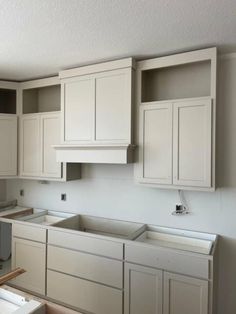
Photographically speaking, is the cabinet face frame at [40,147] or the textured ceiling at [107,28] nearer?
the textured ceiling at [107,28]

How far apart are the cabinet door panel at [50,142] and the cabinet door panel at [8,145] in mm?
425

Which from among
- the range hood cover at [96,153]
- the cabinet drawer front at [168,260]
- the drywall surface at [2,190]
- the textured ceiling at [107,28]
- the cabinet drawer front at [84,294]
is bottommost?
the cabinet drawer front at [84,294]

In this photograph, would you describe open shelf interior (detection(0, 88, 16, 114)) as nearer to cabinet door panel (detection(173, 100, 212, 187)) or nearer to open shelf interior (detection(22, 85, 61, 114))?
open shelf interior (detection(22, 85, 61, 114))

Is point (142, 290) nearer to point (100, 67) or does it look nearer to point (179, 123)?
point (179, 123)

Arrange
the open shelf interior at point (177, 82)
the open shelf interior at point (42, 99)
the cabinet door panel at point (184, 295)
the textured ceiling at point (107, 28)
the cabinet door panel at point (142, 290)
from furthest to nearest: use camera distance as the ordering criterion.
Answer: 1. the open shelf interior at point (42, 99)
2. the open shelf interior at point (177, 82)
3. the cabinet door panel at point (142, 290)
4. the cabinet door panel at point (184, 295)
5. the textured ceiling at point (107, 28)

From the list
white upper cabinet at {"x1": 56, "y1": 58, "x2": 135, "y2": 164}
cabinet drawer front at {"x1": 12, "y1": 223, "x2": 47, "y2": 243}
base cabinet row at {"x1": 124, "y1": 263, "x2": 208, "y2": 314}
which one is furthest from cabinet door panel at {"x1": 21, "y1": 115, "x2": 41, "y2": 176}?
base cabinet row at {"x1": 124, "y1": 263, "x2": 208, "y2": 314}

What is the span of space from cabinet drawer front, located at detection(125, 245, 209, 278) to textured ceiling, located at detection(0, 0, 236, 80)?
1692 mm

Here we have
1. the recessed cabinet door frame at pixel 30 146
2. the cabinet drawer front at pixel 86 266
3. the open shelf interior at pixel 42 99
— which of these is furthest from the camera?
the open shelf interior at pixel 42 99

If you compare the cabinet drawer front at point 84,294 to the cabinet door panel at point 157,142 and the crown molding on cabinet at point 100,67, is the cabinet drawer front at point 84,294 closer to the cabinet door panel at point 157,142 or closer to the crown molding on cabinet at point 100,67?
the cabinet door panel at point 157,142

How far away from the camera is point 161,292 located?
A: 208cm

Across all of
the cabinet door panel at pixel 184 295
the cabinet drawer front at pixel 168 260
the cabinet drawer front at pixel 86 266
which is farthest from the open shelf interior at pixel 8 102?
the cabinet door panel at pixel 184 295

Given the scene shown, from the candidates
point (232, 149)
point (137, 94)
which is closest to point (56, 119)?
point (137, 94)

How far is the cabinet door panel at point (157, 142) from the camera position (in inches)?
89.2

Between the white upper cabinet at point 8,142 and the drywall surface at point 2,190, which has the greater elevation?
the white upper cabinet at point 8,142
